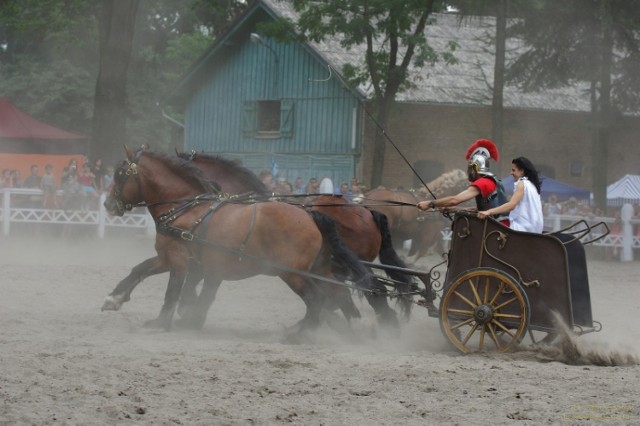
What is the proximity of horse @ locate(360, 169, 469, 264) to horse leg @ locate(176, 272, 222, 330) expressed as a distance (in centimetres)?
395

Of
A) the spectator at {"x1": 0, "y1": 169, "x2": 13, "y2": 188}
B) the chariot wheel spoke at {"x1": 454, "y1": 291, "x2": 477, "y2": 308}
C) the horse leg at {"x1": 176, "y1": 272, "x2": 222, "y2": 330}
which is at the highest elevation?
the spectator at {"x1": 0, "y1": 169, "x2": 13, "y2": 188}

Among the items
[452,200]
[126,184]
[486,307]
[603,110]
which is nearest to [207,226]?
[126,184]

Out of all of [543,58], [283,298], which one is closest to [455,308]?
[283,298]

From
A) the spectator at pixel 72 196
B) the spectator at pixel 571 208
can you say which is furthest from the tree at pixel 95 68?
the spectator at pixel 72 196

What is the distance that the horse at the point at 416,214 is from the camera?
15.2m

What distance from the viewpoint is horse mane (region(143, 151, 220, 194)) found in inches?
439

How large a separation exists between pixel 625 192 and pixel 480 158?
72.9 ft

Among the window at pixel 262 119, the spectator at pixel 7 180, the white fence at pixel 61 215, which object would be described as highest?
the window at pixel 262 119

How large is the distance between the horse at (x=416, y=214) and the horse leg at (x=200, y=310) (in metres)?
3.95

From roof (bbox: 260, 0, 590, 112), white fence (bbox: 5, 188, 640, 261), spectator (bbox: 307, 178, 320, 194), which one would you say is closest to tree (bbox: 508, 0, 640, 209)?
roof (bbox: 260, 0, 590, 112)

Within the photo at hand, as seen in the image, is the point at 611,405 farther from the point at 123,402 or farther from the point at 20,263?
the point at 20,263

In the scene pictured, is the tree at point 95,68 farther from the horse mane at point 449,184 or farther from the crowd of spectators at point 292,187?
the horse mane at point 449,184

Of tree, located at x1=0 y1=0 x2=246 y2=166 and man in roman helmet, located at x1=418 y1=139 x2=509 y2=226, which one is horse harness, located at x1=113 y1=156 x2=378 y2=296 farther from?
→ tree, located at x1=0 y1=0 x2=246 y2=166

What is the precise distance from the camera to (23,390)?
702cm
